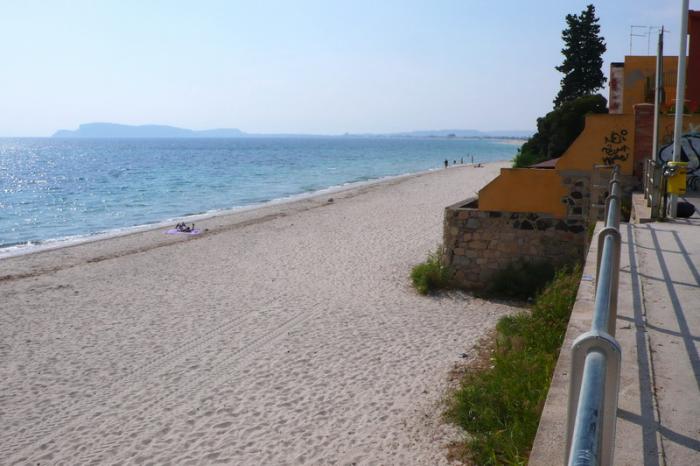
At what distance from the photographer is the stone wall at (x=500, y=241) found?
36.9 feet

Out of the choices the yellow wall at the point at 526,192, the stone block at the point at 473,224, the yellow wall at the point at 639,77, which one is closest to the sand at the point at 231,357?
the stone block at the point at 473,224

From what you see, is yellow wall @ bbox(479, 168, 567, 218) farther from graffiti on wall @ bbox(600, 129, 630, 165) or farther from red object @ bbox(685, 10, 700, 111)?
red object @ bbox(685, 10, 700, 111)

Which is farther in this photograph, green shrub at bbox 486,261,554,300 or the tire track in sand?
green shrub at bbox 486,261,554,300

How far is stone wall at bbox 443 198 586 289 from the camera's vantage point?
11.2 metres

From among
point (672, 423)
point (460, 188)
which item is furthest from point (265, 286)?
point (460, 188)

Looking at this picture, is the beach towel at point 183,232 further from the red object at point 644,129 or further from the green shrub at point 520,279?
the red object at point 644,129

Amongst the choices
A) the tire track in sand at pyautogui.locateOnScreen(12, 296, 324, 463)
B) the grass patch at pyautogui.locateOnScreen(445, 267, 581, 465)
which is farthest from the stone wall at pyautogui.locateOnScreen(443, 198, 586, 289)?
the tire track in sand at pyautogui.locateOnScreen(12, 296, 324, 463)

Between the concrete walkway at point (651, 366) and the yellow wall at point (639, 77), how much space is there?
42.8 ft

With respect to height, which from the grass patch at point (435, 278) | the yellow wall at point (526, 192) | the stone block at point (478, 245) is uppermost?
the yellow wall at point (526, 192)

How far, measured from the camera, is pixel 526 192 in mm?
11406

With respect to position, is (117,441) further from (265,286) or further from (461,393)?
(265,286)

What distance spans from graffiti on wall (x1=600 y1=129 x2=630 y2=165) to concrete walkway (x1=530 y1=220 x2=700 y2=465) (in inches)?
209

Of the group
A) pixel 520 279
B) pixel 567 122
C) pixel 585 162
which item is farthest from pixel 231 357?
pixel 567 122

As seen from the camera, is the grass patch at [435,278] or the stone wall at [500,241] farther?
the grass patch at [435,278]
